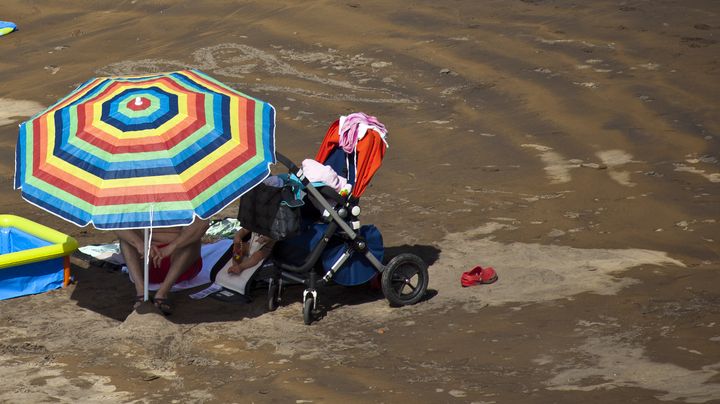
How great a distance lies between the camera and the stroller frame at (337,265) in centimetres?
854

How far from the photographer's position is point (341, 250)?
876 centimetres

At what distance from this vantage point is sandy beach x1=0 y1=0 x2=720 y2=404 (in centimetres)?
748

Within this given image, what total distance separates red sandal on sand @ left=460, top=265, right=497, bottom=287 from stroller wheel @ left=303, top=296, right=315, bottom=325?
1.31 m

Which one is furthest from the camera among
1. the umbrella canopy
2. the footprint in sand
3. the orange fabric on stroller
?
the footprint in sand

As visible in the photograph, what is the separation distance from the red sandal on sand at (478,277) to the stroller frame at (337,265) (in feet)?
1.38

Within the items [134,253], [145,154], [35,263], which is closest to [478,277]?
[134,253]

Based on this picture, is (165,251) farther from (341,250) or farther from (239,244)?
(341,250)

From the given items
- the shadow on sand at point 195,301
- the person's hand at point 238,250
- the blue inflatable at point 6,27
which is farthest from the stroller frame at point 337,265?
the blue inflatable at point 6,27

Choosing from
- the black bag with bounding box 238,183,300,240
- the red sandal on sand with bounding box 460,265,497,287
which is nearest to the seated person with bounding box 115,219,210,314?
the black bag with bounding box 238,183,300,240

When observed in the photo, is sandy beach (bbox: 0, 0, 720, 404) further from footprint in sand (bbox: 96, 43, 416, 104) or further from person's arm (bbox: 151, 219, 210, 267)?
person's arm (bbox: 151, 219, 210, 267)

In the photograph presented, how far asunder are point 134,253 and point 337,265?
5.11 ft

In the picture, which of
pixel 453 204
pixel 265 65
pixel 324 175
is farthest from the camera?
pixel 265 65

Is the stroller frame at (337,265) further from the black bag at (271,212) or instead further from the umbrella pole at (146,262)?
the umbrella pole at (146,262)

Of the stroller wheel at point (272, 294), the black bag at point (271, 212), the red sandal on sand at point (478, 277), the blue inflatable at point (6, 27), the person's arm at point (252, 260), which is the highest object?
the blue inflatable at point (6, 27)
